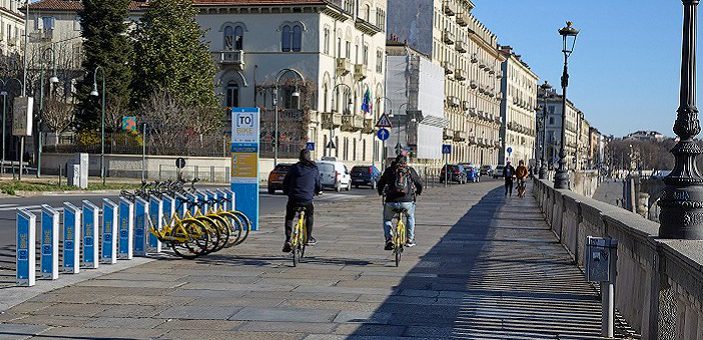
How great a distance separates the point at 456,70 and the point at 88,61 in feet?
202

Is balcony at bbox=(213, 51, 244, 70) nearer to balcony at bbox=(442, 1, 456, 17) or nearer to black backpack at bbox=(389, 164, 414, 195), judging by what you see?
balcony at bbox=(442, 1, 456, 17)

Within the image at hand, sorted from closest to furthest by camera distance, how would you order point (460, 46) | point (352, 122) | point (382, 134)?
point (382, 134) → point (352, 122) → point (460, 46)

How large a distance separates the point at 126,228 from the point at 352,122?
64.2m

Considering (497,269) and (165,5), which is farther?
(165,5)

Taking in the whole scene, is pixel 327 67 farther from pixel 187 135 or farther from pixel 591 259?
pixel 591 259

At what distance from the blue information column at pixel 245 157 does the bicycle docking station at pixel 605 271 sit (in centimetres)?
1419

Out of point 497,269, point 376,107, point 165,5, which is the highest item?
point 165,5

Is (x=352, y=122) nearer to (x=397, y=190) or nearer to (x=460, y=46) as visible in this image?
(x=460, y=46)

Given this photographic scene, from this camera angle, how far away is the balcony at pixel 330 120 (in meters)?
76.4

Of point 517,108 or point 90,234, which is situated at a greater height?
point 517,108

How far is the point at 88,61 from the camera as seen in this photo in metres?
67.6

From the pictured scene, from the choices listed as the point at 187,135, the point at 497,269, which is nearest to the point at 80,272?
the point at 497,269

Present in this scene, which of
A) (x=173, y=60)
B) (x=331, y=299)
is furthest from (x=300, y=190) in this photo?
(x=173, y=60)

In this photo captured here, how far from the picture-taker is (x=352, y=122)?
81.2m
